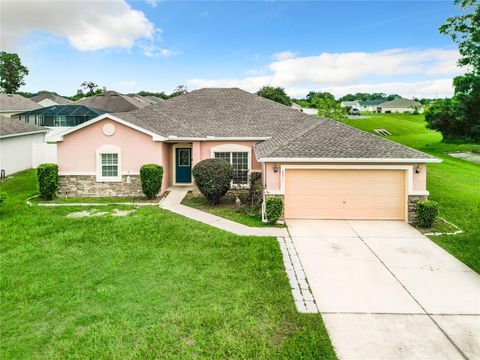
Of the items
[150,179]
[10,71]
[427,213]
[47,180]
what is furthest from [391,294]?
[10,71]

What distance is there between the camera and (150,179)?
15.6m

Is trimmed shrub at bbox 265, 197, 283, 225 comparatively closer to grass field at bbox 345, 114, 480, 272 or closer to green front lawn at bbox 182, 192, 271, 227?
green front lawn at bbox 182, 192, 271, 227

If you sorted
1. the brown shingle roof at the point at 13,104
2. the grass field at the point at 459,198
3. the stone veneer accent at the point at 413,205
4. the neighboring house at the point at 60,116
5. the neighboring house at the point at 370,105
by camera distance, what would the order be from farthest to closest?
the neighboring house at the point at 370,105, the brown shingle roof at the point at 13,104, the neighboring house at the point at 60,116, the stone veneer accent at the point at 413,205, the grass field at the point at 459,198

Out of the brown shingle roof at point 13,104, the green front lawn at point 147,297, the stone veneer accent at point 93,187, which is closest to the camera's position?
the green front lawn at point 147,297

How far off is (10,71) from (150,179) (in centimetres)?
9775

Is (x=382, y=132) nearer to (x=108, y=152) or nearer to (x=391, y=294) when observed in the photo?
(x=108, y=152)

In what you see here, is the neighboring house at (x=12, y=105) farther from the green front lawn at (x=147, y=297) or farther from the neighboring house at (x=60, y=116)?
the green front lawn at (x=147, y=297)

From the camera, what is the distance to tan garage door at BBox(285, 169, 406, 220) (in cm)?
1297

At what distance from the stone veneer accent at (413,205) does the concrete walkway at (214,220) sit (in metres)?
4.83

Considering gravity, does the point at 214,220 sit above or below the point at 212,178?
below

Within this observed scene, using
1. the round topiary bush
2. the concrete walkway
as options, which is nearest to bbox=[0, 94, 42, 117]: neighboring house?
the concrete walkway

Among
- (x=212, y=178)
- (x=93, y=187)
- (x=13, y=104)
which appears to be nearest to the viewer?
(x=212, y=178)

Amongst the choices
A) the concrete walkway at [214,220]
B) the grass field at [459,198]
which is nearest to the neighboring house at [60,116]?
the concrete walkway at [214,220]

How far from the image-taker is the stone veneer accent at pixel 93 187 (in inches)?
651
